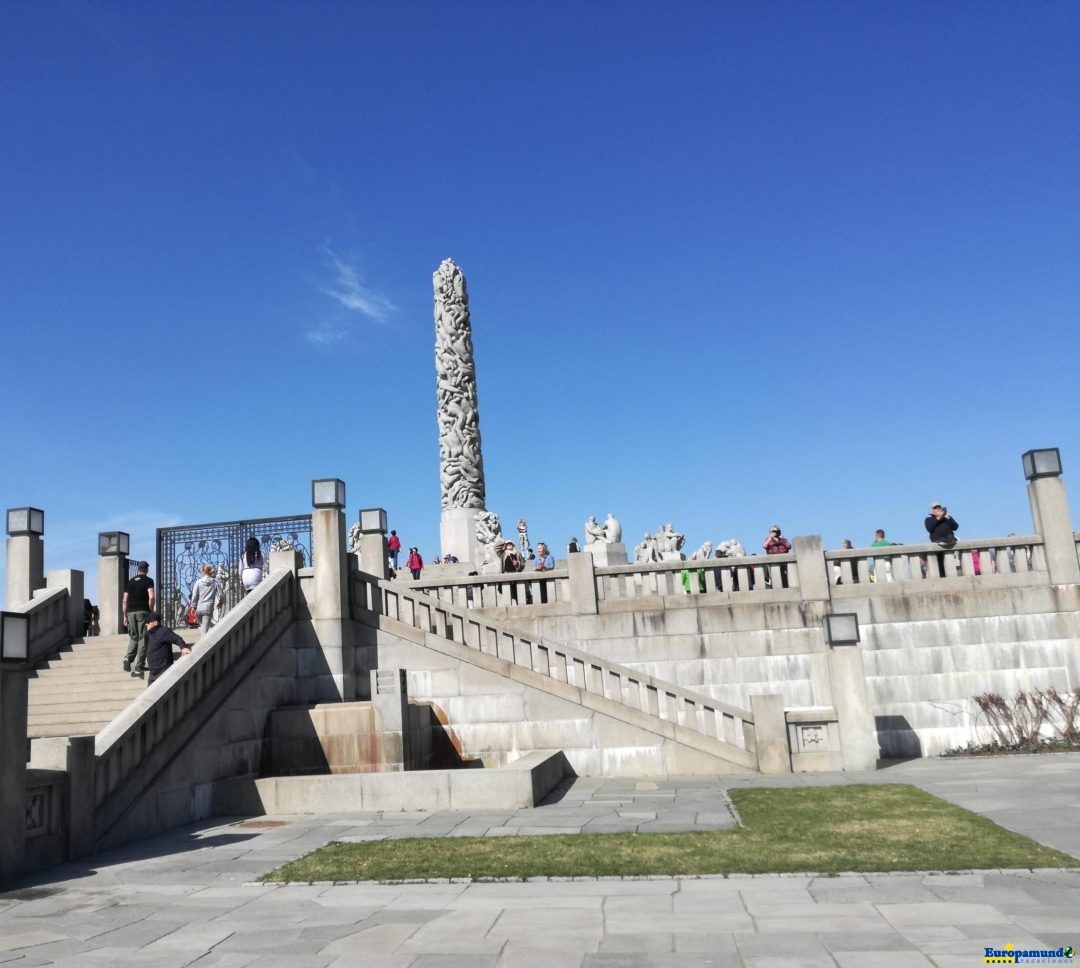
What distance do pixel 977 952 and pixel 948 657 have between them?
14.1 m

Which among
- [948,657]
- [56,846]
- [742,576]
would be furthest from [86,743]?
[948,657]

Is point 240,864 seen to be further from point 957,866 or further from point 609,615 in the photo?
point 609,615

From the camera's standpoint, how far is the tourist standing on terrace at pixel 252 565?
1909 cm

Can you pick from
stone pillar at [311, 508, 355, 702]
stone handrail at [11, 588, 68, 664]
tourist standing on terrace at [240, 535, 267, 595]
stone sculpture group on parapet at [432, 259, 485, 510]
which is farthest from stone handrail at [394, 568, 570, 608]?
stone sculpture group on parapet at [432, 259, 485, 510]

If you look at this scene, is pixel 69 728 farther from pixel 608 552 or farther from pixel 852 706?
pixel 608 552

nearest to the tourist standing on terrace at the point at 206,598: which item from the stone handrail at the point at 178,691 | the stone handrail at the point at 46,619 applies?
the stone handrail at the point at 178,691

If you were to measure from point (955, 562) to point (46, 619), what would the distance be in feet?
61.1

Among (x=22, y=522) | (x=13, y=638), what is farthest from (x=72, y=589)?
(x=13, y=638)

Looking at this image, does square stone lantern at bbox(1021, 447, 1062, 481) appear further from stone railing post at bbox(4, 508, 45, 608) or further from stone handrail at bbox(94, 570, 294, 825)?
stone railing post at bbox(4, 508, 45, 608)

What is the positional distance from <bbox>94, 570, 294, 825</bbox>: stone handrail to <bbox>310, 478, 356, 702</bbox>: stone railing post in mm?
782

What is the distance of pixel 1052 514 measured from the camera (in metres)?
18.7

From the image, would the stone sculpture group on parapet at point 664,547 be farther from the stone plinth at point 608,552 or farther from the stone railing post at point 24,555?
the stone railing post at point 24,555

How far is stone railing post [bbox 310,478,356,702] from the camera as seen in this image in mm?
17859

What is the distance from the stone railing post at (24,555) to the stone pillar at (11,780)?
11.1 m
